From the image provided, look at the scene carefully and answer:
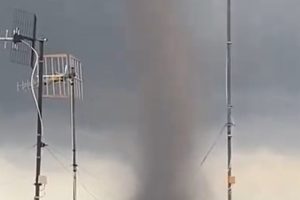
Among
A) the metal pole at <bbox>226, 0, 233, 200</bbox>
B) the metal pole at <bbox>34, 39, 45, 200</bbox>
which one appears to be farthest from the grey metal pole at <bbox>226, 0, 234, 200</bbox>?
the metal pole at <bbox>34, 39, 45, 200</bbox>

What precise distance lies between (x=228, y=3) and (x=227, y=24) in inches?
25.5

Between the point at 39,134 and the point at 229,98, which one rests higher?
the point at 229,98

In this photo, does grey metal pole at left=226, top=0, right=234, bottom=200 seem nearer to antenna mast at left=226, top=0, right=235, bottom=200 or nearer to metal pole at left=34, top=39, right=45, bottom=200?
antenna mast at left=226, top=0, right=235, bottom=200

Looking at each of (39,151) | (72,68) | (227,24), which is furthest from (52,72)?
(227,24)

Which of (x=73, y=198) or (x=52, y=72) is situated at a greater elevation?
(x=52, y=72)

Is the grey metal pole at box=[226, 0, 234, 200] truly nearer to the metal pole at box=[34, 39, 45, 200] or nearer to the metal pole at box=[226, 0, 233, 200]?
the metal pole at box=[226, 0, 233, 200]

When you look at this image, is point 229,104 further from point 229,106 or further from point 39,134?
point 39,134

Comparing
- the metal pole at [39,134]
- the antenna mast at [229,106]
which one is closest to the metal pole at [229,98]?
the antenna mast at [229,106]

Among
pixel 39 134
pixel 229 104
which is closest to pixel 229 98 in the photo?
pixel 229 104

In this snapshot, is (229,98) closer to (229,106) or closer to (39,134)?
(229,106)

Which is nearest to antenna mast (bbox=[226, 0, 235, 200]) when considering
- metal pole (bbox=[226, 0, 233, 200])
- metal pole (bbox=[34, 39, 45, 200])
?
metal pole (bbox=[226, 0, 233, 200])

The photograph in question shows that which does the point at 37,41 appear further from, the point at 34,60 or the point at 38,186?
the point at 38,186

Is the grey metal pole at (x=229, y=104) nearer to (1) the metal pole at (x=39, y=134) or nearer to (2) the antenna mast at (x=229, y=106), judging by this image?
(2) the antenna mast at (x=229, y=106)

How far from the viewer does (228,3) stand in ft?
70.2
